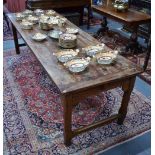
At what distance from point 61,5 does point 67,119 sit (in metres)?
2.81

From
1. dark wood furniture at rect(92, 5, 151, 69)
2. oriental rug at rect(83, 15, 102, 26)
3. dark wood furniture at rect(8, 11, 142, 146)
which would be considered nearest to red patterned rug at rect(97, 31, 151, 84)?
dark wood furniture at rect(92, 5, 151, 69)

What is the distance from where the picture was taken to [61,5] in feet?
12.5

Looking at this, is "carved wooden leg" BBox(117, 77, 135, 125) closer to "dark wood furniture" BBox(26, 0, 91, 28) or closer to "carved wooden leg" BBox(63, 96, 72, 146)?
"carved wooden leg" BBox(63, 96, 72, 146)

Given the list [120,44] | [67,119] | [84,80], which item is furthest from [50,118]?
[120,44]

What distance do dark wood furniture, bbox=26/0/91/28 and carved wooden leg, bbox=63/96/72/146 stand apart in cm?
262

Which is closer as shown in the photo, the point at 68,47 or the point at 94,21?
the point at 68,47

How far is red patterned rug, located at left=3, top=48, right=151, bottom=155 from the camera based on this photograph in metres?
1.68

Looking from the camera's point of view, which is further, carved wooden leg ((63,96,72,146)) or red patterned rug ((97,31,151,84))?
red patterned rug ((97,31,151,84))

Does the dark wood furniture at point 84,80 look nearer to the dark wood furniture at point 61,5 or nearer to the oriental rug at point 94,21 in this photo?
the dark wood furniture at point 61,5

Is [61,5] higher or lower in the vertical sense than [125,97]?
higher

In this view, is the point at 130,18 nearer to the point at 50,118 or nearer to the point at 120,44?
the point at 120,44

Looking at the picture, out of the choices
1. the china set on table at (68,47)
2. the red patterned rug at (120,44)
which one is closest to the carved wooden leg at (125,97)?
the china set on table at (68,47)

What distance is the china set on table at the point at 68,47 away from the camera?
1.63 metres

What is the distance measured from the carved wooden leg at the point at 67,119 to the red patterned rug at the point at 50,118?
0.27ft
